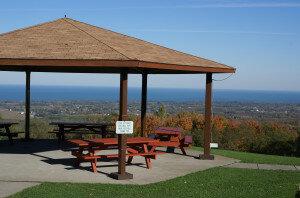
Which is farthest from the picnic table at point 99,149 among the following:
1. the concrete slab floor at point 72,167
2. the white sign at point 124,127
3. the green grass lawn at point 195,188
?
the green grass lawn at point 195,188

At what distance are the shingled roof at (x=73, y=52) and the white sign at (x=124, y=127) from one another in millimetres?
1075

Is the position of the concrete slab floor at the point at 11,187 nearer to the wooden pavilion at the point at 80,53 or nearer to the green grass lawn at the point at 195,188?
the green grass lawn at the point at 195,188

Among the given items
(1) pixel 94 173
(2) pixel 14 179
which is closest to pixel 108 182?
(1) pixel 94 173

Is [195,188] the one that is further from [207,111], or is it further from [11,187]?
[207,111]

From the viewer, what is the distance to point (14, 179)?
291 inches

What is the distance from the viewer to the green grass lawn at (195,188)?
254 inches

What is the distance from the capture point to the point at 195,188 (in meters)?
6.99

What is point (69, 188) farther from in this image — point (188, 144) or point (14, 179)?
point (188, 144)

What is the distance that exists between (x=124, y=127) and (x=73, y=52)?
1.79 meters

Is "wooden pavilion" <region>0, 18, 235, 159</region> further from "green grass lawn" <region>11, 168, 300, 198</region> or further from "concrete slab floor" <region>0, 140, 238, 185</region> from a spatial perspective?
"green grass lawn" <region>11, 168, 300, 198</region>

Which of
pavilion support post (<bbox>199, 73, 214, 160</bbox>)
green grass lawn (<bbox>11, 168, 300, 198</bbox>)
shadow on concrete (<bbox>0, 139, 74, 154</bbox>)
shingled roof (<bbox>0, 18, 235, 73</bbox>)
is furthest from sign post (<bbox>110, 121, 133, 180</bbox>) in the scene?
shadow on concrete (<bbox>0, 139, 74, 154</bbox>)

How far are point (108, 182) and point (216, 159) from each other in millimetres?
3977

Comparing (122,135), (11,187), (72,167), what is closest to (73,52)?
(122,135)

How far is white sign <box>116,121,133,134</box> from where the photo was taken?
24.9 ft
